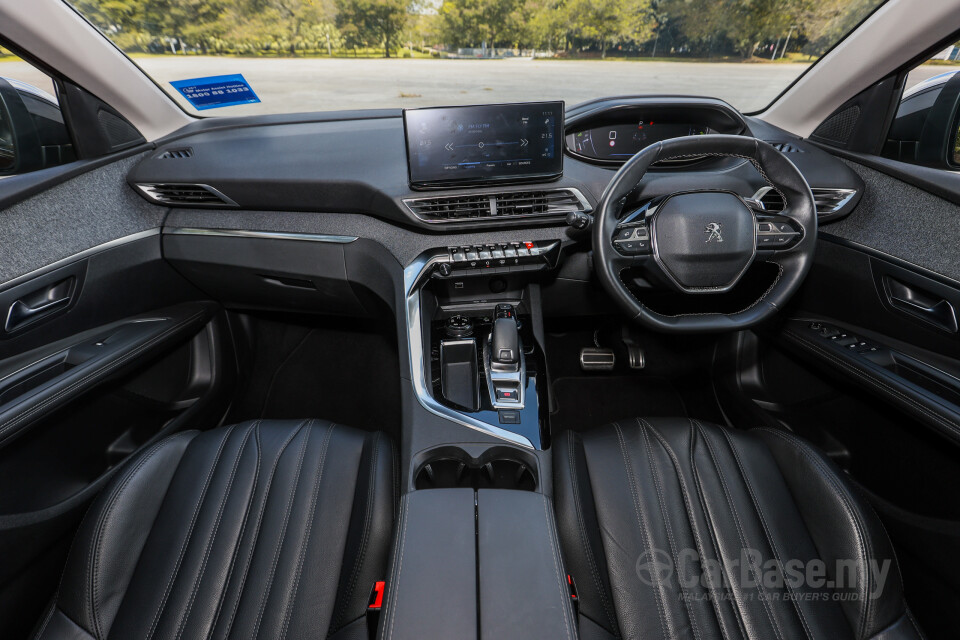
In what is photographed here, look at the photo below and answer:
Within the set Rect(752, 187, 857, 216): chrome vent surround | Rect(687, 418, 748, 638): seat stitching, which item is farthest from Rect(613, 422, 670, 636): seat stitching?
Rect(752, 187, 857, 216): chrome vent surround

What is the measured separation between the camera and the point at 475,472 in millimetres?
1347

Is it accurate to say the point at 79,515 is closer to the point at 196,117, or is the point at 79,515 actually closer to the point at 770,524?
the point at 196,117

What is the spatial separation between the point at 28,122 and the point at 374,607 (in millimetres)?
1822

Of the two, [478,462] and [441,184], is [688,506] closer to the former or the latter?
[478,462]

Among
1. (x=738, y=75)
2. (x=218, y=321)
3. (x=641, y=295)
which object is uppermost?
(x=738, y=75)

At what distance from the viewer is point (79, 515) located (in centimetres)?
145

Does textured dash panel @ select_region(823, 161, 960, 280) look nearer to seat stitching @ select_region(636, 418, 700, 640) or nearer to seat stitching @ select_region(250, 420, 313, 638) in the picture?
seat stitching @ select_region(636, 418, 700, 640)

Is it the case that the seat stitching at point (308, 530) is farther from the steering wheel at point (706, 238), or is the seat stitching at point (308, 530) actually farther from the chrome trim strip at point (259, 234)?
the steering wheel at point (706, 238)

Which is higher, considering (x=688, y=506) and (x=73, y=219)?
(x=73, y=219)

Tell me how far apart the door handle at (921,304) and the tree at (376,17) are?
1802mm

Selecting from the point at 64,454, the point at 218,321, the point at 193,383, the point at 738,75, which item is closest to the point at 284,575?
the point at 64,454

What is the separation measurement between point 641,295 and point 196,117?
77.2 inches

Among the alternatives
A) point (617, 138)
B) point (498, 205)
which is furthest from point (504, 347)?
point (617, 138)

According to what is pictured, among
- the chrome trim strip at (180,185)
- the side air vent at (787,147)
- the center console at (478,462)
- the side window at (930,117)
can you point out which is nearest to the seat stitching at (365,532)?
the center console at (478,462)
